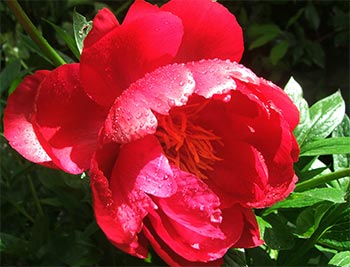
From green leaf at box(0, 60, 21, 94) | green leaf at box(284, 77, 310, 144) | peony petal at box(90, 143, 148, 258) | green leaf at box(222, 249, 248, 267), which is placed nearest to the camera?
peony petal at box(90, 143, 148, 258)

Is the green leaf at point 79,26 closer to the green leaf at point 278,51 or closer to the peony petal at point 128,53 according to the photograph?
the peony petal at point 128,53

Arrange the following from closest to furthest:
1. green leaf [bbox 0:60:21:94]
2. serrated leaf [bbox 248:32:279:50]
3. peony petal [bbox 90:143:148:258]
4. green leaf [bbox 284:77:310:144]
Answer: peony petal [bbox 90:143:148:258], green leaf [bbox 284:77:310:144], green leaf [bbox 0:60:21:94], serrated leaf [bbox 248:32:279:50]

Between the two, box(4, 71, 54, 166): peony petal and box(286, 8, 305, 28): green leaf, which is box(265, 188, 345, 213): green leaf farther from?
box(286, 8, 305, 28): green leaf

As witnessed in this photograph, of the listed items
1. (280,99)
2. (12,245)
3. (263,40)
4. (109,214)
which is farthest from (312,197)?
(263,40)

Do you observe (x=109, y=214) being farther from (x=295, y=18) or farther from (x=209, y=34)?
(x=295, y=18)

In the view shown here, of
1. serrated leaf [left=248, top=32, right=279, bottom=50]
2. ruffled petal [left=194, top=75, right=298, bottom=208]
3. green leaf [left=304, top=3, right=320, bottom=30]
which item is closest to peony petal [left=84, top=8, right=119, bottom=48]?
ruffled petal [left=194, top=75, right=298, bottom=208]
